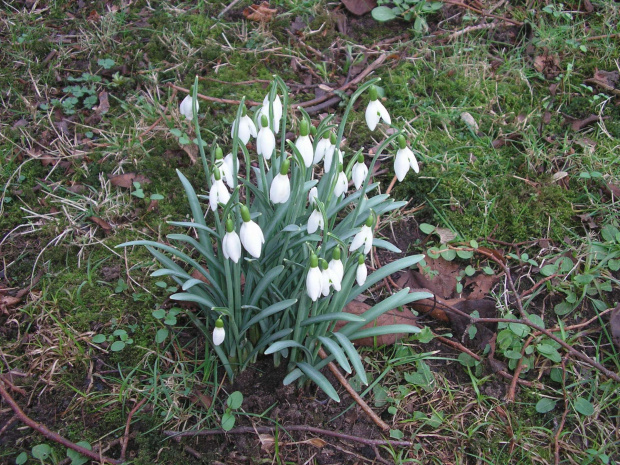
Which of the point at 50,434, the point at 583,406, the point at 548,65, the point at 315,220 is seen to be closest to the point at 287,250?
the point at 315,220

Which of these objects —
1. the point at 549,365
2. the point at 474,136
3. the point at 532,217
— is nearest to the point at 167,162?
the point at 474,136

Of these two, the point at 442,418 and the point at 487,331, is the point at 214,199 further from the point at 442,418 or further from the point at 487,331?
the point at 487,331

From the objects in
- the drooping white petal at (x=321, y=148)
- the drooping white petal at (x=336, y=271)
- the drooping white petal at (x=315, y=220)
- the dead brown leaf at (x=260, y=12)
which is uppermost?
the drooping white petal at (x=321, y=148)

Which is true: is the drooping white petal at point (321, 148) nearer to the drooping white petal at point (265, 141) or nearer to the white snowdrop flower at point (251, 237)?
the drooping white petal at point (265, 141)

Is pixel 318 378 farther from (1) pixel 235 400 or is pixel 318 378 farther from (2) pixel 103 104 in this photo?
(2) pixel 103 104

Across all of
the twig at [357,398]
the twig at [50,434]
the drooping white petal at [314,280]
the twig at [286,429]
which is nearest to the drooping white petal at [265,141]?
the drooping white petal at [314,280]

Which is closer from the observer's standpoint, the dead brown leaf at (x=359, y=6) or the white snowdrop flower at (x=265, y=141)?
the white snowdrop flower at (x=265, y=141)

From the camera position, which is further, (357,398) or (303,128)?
(357,398)

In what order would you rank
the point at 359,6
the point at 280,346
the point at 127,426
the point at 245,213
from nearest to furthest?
the point at 245,213 < the point at 280,346 < the point at 127,426 < the point at 359,6
